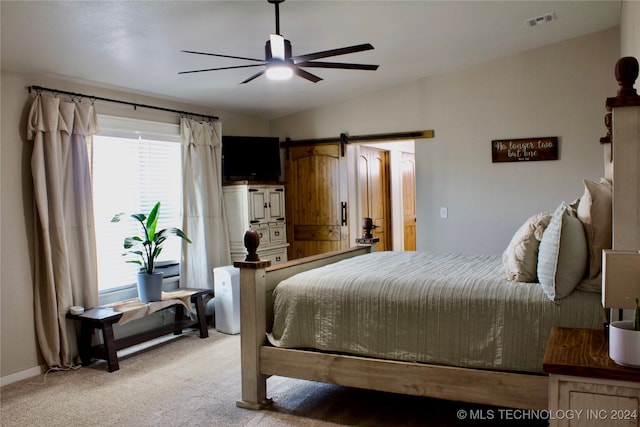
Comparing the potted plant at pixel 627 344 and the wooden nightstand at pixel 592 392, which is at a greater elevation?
the potted plant at pixel 627 344

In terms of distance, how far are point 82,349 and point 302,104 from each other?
347 centimetres

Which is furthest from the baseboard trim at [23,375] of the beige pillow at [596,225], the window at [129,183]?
the beige pillow at [596,225]

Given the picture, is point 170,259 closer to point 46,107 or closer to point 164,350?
point 164,350

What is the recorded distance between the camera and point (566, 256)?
2.18m

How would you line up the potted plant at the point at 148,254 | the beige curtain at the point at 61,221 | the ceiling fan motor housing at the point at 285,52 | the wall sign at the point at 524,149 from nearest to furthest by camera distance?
the ceiling fan motor housing at the point at 285,52
the beige curtain at the point at 61,221
the potted plant at the point at 148,254
the wall sign at the point at 524,149

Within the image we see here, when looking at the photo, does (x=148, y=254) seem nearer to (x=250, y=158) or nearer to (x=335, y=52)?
(x=250, y=158)

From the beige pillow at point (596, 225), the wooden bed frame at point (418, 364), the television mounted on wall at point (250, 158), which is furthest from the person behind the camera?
the television mounted on wall at point (250, 158)

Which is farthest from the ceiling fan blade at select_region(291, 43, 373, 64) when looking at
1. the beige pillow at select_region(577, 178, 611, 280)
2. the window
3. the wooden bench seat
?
the wooden bench seat

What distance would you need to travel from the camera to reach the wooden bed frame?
1.71 m

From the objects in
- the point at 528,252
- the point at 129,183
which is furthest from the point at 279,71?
the point at 129,183

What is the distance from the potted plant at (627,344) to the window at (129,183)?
3.93 m

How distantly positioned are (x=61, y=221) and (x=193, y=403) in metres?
1.78

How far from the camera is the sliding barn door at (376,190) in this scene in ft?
21.1

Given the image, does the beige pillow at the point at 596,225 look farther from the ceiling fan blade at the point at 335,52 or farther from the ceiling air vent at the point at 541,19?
the ceiling air vent at the point at 541,19
